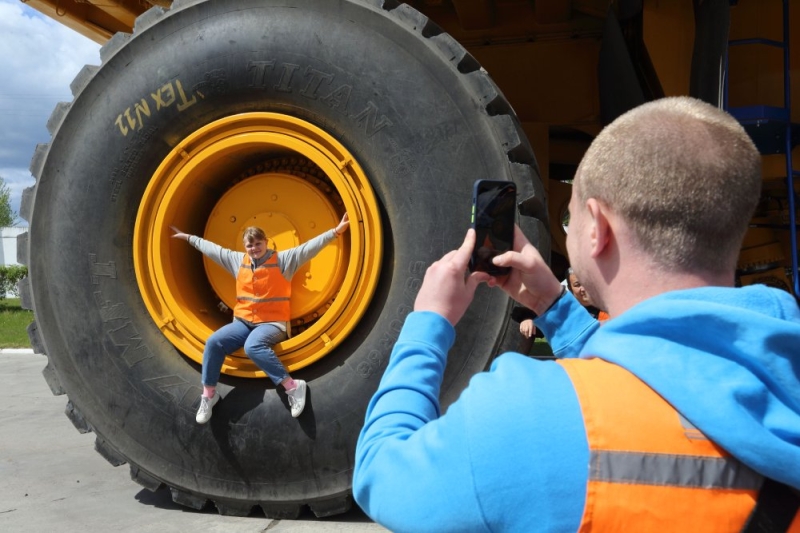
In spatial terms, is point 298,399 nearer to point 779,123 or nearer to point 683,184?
point 683,184

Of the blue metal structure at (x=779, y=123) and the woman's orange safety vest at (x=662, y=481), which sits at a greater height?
the blue metal structure at (x=779, y=123)

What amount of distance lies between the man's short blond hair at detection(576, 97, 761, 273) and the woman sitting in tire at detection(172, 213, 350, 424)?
76.0 inches

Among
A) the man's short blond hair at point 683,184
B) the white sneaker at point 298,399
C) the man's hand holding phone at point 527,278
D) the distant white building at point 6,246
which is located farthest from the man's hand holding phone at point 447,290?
the distant white building at point 6,246

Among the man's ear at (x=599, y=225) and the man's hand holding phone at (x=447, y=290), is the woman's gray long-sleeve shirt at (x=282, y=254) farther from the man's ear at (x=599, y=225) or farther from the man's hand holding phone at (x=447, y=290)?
the man's ear at (x=599, y=225)

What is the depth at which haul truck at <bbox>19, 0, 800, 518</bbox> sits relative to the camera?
2.72 m

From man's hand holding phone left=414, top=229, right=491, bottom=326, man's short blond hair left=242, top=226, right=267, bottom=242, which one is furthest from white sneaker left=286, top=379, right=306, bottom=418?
man's hand holding phone left=414, top=229, right=491, bottom=326

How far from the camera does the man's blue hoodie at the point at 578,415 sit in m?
0.84

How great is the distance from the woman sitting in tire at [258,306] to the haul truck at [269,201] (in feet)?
0.20

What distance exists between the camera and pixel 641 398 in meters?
0.87

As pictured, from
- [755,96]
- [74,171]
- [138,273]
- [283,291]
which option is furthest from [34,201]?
[755,96]

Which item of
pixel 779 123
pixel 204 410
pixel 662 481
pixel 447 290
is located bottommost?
pixel 204 410

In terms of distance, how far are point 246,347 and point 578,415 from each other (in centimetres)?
206

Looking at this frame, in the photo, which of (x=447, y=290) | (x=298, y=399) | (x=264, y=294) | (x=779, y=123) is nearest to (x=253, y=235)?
(x=264, y=294)

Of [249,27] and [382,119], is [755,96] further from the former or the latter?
[249,27]
